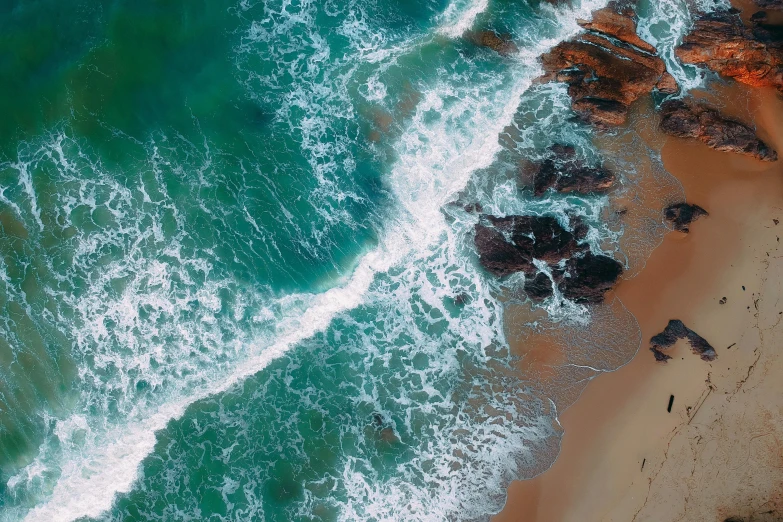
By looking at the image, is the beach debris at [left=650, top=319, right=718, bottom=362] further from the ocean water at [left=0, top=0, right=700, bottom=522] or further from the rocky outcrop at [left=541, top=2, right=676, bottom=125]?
the rocky outcrop at [left=541, top=2, right=676, bottom=125]

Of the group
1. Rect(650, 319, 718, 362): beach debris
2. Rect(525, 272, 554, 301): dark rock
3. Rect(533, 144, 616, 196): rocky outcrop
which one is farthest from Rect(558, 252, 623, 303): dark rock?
Rect(533, 144, 616, 196): rocky outcrop

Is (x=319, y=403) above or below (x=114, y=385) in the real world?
below

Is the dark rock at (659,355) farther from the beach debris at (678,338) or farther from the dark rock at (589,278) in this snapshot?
the dark rock at (589,278)

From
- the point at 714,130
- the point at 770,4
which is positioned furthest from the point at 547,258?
the point at 770,4

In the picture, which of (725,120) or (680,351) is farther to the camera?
(725,120)

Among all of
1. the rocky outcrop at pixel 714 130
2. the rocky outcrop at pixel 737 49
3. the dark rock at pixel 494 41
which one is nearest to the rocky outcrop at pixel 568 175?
the rocky outcrop at pixel 714 130

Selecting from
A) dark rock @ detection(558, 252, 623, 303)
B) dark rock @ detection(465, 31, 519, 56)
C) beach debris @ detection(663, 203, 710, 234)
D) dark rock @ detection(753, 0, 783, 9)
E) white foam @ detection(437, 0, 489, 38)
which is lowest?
dark rock @ detection(558, 252, 623, 303)

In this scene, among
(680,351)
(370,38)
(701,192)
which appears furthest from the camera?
(370,38)

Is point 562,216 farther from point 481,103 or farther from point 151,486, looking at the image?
point 151,486

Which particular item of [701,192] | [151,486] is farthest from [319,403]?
[701,192]
